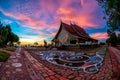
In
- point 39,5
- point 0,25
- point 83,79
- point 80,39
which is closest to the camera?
point 83,79

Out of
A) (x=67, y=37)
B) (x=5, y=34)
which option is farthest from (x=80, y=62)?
(x=5, y=34)

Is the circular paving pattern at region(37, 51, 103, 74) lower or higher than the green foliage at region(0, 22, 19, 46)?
lower

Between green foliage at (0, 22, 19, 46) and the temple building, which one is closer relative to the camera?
green foliage at (0, 22, 19, 46)

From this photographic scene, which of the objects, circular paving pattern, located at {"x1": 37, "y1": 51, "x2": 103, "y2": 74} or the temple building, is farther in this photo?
the temple building

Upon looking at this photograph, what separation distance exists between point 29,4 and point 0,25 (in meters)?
9.12

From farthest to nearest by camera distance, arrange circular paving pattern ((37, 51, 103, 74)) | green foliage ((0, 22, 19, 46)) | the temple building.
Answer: the temple building
green foliage ((0, 22, 19, 46))
circular paving pattern ((37, 51, 103, 74))

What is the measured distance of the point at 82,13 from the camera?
2392 centimetres

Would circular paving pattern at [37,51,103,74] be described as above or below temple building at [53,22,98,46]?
below

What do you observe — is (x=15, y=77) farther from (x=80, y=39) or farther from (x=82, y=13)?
(x=80, y=39)

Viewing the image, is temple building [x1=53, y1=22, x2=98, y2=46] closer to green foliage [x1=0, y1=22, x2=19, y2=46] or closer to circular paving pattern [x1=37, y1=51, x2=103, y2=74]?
green foliage [x1=0, y1=22, x2=19, y2=46]

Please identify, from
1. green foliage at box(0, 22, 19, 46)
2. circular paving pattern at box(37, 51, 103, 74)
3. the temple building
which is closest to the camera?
circular paving pattern at box(37, 51, 103, 74)

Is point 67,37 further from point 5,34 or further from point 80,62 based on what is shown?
point 80,62

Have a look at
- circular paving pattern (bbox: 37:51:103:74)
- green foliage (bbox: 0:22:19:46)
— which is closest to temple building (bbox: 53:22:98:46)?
green foliage (bbox: 0:22:19:46)

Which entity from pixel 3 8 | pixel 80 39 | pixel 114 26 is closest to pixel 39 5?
pixel 3 8
